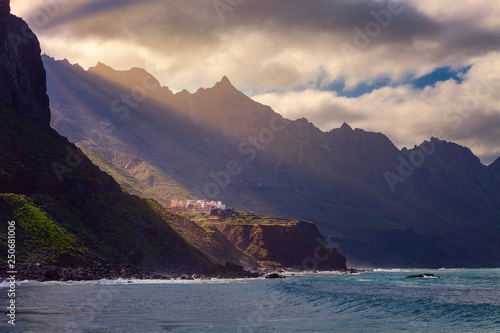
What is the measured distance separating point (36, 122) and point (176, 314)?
117 m

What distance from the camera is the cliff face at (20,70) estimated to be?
14850cm

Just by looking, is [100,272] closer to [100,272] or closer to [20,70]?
[100,272]

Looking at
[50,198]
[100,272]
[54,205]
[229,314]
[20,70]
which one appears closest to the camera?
[229,314]

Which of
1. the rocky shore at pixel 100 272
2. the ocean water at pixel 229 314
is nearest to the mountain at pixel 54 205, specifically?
the rocky shore at pixel 100 272

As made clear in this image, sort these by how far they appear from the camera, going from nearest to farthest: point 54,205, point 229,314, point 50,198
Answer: point 229,314
point 54,205
point 50,198

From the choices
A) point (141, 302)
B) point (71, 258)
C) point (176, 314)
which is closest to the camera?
point (176, 314)

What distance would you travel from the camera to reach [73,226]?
4857 inches

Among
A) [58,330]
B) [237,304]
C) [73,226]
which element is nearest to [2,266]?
[73,226]

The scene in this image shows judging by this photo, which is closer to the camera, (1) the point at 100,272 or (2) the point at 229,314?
(2) the point at 229,314

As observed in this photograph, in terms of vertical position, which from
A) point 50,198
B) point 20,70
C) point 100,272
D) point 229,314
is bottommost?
point 229,314

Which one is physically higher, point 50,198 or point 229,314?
point 50,198

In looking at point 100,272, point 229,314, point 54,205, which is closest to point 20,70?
point 54,205

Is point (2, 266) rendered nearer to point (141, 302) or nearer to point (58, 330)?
point (141, 302)

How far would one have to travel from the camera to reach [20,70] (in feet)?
524
